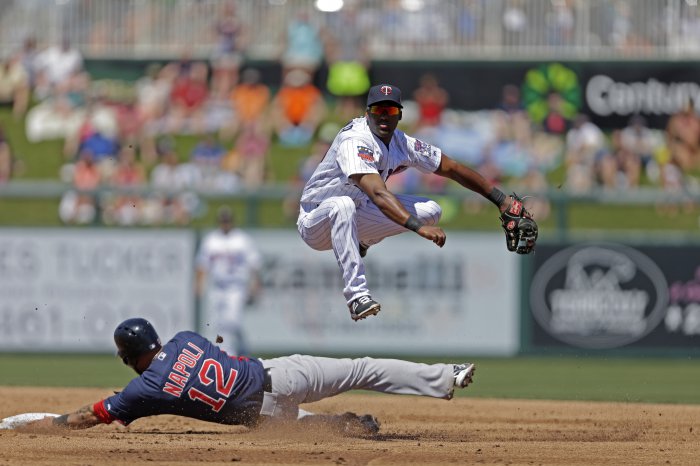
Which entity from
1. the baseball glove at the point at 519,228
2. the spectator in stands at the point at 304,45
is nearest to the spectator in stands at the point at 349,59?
the spectator in stands at the point at 304,45

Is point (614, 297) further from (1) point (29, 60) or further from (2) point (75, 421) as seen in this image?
(1) point (29, 60)

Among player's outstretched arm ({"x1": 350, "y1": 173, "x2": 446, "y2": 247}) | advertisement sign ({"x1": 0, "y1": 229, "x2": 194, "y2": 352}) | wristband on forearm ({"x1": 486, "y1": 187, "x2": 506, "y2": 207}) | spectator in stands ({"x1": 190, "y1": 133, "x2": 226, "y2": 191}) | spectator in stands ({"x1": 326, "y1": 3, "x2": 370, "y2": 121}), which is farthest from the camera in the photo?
spectator in stands ({"x1": 326, "y1": 3, "x2": 370, "y2": 121})

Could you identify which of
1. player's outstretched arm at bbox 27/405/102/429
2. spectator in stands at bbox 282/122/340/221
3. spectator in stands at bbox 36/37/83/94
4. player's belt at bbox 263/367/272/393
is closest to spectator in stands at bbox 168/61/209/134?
spectator in stands at bbox 36/37/83/94

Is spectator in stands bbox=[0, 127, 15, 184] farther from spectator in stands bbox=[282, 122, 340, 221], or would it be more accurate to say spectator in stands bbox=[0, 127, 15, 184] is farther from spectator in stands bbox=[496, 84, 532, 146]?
spectator in stands bbox=[496, 84, 532, 146]

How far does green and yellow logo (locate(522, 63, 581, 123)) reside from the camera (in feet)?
67.8

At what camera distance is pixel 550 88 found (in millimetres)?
20812

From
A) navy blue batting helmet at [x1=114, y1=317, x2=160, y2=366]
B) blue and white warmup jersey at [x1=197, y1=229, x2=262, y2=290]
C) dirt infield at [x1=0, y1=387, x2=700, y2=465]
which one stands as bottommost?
dirt infield at [x1=0, y1=387, x2=700, y2=465]

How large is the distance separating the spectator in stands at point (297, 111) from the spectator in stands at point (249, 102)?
23 cm

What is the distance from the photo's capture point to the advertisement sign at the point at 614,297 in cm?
1584

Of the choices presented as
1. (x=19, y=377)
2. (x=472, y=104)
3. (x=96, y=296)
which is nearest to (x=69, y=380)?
(x=19, y=377)

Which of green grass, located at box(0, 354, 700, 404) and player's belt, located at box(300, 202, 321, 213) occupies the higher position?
player's belt, located at box(300, 202, 321, 213)

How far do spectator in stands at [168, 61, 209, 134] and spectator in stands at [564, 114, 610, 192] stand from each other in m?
5.79

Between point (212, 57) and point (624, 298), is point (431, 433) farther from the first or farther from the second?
point (212, 57)

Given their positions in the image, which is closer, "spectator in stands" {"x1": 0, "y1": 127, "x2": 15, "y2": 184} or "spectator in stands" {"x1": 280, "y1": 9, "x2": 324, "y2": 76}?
"spectator in stands" {"x1": 0, "y1": 127, "x2": 15, "y2": 184}
